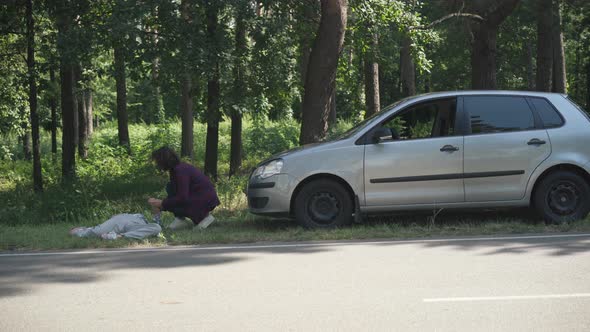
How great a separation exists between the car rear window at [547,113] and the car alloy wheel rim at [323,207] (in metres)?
3.06

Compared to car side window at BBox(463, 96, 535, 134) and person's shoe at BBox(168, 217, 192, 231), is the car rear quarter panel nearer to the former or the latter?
car side window at BBox(463, 96, 535, 134)

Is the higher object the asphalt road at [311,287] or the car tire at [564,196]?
the car tire at [564,196]

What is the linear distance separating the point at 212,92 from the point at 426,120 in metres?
8.88

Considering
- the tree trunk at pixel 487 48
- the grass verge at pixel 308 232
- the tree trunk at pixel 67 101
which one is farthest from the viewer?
the tree trunk at pixel 67 101

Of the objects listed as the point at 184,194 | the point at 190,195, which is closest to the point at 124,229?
the point at 184,194

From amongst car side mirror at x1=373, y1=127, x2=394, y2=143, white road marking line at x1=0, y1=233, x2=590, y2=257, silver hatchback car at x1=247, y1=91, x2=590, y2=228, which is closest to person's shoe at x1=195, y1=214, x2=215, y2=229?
silver hatchback car at x1=247, y1=91, x2=590, y2=228

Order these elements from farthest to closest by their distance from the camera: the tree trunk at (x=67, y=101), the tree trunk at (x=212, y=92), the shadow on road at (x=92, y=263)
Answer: the tree trunk at (x=67, y=101) → the tree trunk at (x=212, y=92) → the shadow on road at (x=92, y=263)

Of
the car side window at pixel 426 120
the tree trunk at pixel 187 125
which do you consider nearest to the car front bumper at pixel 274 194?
the car side window at pixel 426 120

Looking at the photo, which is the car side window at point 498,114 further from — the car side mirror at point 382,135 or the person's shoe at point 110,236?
the person's shoe at point 110,236

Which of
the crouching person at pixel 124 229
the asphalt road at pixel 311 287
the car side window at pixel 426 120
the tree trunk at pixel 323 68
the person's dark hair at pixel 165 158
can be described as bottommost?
the asphalt road at pixel 311 287

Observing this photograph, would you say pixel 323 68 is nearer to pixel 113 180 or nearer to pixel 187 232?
pixel 187 232

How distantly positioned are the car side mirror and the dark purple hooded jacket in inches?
95.5

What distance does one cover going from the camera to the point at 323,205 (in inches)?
393

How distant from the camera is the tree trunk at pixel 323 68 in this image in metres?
13.6
